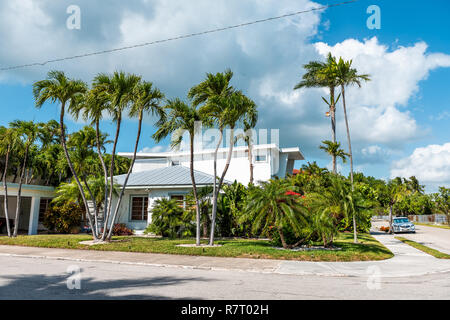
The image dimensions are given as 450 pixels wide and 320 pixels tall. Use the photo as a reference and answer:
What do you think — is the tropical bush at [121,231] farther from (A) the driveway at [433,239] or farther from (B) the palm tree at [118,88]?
(A) the driveway at [433,239]

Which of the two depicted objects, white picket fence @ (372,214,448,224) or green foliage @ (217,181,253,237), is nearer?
green foliage @ (217,181,253,237)

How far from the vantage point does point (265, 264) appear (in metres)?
11.0

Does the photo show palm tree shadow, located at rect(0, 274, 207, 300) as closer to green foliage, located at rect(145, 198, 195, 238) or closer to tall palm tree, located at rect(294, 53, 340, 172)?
green foliage, located at rect(145, 198, 195, 238)

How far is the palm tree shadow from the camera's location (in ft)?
20.9

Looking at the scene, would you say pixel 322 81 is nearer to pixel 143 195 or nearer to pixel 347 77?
pixel 347 77

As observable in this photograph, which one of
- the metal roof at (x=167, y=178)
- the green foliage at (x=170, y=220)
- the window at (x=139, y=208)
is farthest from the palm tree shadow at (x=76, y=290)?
the window at (x=139, y=208)

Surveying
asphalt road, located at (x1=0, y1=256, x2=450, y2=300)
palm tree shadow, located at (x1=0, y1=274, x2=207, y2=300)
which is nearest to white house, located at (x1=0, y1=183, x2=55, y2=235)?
asphalt road, located at (x1=0, y1=256, x2=450, y2=300)

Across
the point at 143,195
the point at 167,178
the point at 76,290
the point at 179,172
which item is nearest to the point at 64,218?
the point at 143,195

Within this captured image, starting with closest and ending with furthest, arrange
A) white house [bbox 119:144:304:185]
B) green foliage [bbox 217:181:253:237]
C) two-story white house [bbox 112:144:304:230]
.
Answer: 1. green foliage [bbox 217:181:253:237]
2. two-story white house [bbox 112:144:304:230]
3. white house [bbox 119:144:304:185]

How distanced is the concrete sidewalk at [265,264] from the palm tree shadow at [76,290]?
254 cm

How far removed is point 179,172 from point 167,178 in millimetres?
1794

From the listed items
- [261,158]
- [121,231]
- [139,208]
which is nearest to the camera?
[121,231]

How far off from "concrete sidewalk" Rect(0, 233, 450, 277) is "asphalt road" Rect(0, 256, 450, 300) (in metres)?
0.54
